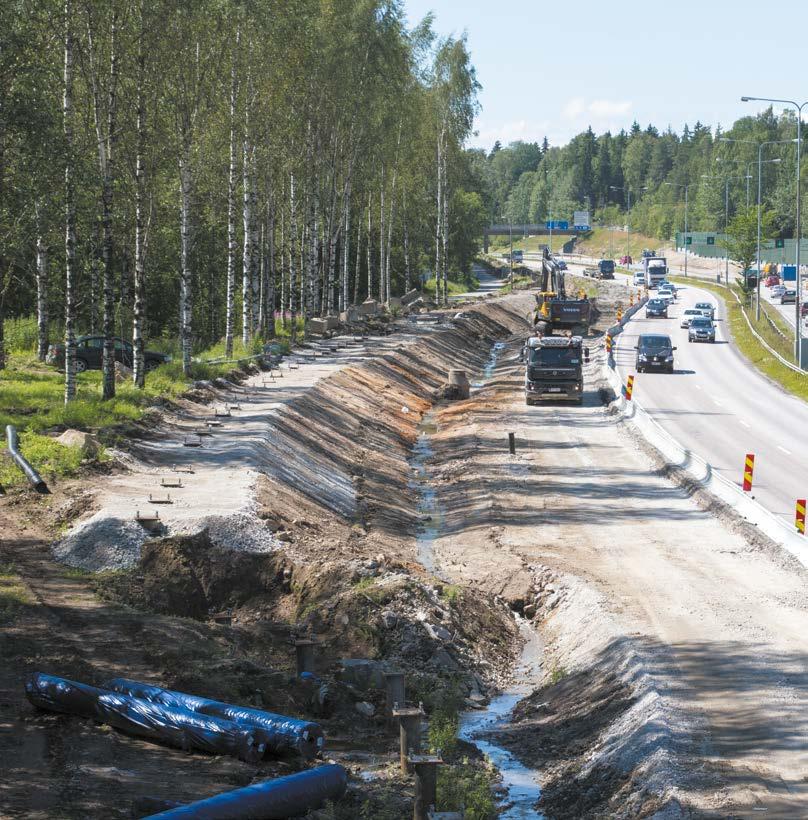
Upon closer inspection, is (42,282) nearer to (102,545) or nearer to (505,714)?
(102,545)

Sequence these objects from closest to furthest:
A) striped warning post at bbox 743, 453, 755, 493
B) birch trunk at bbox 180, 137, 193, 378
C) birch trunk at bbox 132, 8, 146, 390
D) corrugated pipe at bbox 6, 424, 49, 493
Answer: corrugated pipe at bbox 6, 424, 49, 493 < striped warning post at bbox 743, 453, 755, 493 < birch trunk at bbox 132, 8, 146, 390 < birch trunk at bbox 180, 137, 193, 378

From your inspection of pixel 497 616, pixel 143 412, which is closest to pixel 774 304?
pixel 143 412

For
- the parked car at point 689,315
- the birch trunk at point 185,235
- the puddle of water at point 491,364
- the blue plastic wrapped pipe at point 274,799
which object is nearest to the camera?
the blue plastic wrapped pipe at point 274,799

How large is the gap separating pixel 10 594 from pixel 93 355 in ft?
84.2

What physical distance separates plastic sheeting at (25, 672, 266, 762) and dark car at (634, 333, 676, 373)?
1687 inches

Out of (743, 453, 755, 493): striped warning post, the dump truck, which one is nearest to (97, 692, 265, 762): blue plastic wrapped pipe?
(743, 453, 755, 493): striped warning post

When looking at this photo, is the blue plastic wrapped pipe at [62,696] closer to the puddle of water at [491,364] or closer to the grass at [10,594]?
the grass at [10,594]

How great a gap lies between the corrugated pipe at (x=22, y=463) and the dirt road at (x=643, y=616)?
7.70 m

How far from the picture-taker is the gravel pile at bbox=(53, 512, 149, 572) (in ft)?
61.7

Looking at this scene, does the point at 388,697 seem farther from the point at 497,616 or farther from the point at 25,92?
the point at 25,92

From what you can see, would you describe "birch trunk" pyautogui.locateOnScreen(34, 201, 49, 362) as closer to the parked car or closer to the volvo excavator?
the volvo excavator

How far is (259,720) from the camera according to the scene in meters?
12.3

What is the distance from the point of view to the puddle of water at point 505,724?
13.1 meters

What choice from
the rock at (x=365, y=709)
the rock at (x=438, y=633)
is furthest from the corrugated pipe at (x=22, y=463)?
the rock at (x=365, y=709)
